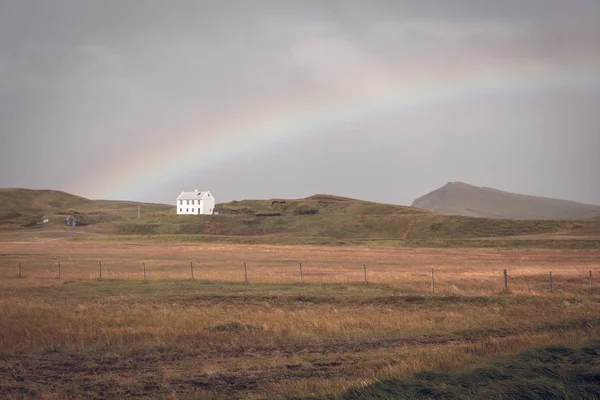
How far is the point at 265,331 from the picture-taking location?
2066cm

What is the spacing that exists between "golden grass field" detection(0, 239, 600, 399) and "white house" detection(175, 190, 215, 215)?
133858 mm

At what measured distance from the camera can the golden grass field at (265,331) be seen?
13.5 meters

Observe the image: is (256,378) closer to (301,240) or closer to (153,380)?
(153,380)

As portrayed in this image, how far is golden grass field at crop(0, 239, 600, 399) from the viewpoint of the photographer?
44.3 feet

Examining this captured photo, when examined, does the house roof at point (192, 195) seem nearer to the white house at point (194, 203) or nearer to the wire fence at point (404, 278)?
the white house at point (194, 203)

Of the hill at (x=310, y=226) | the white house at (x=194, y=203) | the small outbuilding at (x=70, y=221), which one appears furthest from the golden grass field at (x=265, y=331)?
the small outbuilding at (x=70, y=221)

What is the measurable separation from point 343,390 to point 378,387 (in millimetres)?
699

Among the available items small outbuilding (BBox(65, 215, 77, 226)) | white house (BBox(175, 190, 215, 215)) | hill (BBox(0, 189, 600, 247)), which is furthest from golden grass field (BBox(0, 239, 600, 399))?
small outbuilding (BBox(65, 215, 77, 226))

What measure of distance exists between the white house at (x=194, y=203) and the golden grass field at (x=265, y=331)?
134 metres

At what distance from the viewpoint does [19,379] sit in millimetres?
14484

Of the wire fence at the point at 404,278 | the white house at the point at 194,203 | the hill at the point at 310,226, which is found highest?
the white house at the point at 194,203

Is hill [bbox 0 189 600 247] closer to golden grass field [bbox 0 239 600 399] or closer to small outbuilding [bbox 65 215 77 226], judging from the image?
small outbuilding [bbox 65 215 77 226]

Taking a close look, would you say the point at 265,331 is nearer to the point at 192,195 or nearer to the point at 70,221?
the point at 192,195

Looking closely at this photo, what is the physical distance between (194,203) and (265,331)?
15557cm
